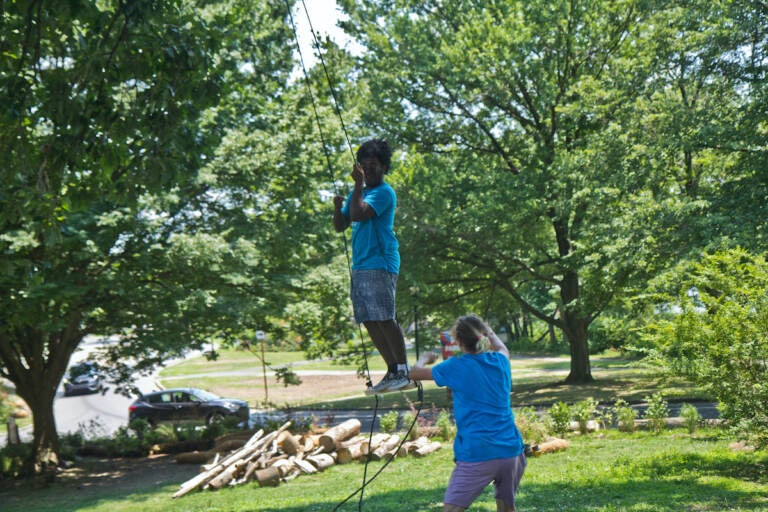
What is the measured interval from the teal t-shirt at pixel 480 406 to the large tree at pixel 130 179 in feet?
14.8

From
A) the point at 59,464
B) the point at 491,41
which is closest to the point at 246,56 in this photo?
the point at 491,41

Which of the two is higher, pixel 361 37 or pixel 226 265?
pixel 361 37

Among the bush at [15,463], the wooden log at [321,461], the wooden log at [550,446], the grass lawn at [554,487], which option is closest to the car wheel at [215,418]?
the bush at [15,463]

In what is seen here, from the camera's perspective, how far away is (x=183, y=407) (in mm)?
25766

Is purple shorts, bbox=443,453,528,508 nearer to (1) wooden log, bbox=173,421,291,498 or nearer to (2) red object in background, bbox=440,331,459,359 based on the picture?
(2) red object in background, bbox=440,331,459,359

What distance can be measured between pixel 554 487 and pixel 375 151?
6292mm

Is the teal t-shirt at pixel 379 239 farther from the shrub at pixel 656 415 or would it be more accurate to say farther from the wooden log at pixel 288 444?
the shrub at pixel 656 415

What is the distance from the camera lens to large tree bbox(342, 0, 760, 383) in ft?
56.8

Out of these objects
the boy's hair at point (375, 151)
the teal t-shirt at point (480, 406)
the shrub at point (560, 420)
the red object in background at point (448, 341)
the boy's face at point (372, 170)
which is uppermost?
the boy's hair at point (375, 151)

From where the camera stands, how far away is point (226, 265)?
49.7 feet

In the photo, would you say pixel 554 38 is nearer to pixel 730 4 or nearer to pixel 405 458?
pixel 730 4

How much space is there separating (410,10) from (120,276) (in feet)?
51.5

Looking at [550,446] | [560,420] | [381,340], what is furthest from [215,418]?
[381,340]

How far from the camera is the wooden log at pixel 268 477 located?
43.4ft
